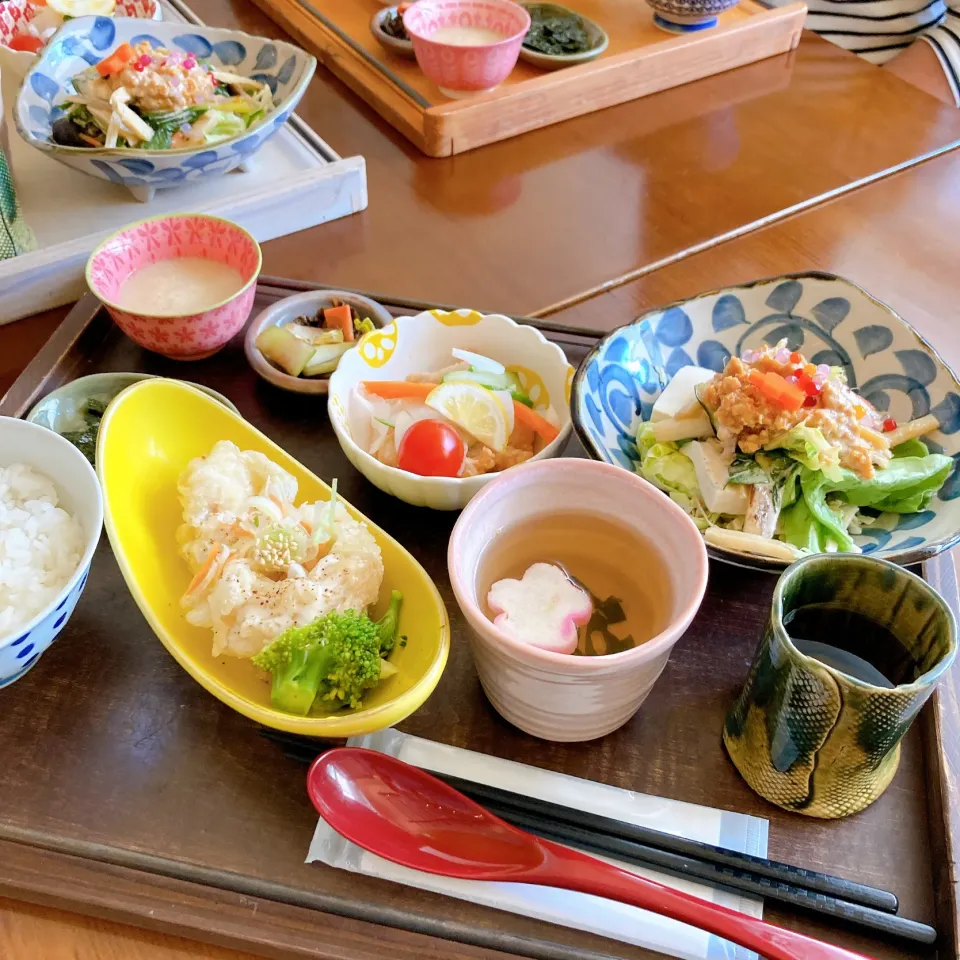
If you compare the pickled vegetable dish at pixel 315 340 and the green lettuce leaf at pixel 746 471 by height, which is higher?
the green lettuce leaf at pixel 746 471

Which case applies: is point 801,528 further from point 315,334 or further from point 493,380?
point 315,334

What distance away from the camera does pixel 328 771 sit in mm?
871

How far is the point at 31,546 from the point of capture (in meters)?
1.02

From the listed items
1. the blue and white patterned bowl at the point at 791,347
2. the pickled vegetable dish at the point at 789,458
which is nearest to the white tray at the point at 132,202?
the blue and white patterned bowl at the point at 791,347

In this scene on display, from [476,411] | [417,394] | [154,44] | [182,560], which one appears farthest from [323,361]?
[154,44]

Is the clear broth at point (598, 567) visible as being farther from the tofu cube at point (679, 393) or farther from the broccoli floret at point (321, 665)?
the tofu cube at point (679, 393)

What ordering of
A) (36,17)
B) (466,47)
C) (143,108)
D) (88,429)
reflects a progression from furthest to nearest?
(36,17) < (466,47) < (143,108) < (88,429)

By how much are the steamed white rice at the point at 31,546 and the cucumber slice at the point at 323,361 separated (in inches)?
17.0

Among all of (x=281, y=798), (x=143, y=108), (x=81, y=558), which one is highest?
(x=143, y=108)

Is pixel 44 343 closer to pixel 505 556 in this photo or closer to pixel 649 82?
pixel 505 556

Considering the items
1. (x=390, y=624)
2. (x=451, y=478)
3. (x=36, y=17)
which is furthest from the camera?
(x=36, y=17)

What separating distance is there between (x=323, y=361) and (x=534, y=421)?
37 cm

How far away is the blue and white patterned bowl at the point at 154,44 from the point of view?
1.64 meters

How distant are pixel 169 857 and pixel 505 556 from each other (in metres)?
0.49
